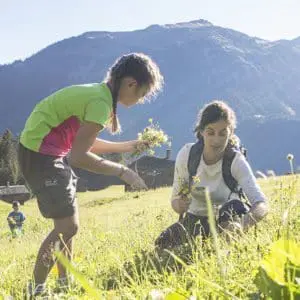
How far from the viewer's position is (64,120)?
4062 millimetres

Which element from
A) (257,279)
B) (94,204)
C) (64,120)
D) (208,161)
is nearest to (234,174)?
(208,161)

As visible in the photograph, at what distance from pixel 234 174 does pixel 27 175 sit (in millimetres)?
1760

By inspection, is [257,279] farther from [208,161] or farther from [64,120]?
[208,161]

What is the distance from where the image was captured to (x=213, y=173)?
4793mm

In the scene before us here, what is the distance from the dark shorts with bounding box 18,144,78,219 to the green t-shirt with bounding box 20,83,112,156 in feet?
0.23

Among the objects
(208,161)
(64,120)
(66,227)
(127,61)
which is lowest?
(66,227)

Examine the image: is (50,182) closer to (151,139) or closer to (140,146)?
(140,146)

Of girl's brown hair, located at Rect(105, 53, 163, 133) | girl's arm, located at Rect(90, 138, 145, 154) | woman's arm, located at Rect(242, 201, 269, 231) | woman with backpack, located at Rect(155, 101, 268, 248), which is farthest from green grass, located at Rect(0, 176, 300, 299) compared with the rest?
girl's brown hair, located at Rect(105, 53, 163, 133)

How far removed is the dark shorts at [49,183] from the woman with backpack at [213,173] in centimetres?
91

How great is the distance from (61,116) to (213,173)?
1.52m

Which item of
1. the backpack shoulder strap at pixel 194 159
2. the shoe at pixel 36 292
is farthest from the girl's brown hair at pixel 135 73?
the shoe at pixel 36 292

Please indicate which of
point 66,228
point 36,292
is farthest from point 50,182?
point 36,292

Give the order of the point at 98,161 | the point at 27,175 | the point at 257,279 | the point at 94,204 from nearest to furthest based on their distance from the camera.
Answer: the point at 257,279
the point at 98,161
the point at 27,175
the point at 94,204

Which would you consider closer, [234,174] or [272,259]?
[272,259]
